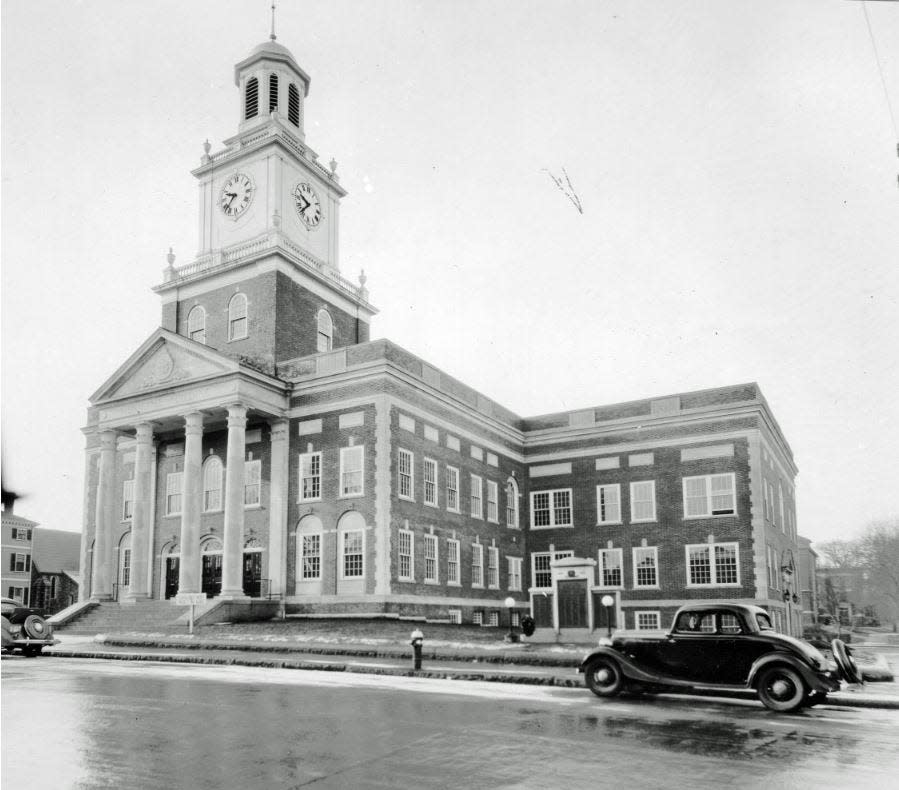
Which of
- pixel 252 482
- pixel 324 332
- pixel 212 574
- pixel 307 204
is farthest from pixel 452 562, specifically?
pixel 307 204

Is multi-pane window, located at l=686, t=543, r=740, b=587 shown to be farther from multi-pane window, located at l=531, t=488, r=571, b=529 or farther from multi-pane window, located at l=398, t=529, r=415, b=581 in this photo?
multi-pane window, located at l=398, t=529, r=415, b=581

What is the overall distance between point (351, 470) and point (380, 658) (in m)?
15.1

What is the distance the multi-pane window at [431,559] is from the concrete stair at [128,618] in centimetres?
1014

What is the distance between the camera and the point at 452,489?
137 ft

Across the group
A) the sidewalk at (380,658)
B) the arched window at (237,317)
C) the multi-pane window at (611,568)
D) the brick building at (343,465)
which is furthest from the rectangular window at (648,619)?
the arched window at (237,317)

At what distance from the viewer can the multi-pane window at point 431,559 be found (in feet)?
126

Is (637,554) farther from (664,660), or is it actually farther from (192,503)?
(664,660)

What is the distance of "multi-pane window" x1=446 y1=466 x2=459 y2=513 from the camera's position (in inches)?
1629

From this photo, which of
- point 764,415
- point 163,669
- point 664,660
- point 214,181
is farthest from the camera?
point 214,181

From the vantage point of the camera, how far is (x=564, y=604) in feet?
131

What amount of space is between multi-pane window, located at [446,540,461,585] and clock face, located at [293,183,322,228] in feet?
60.5

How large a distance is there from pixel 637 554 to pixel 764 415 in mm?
9359

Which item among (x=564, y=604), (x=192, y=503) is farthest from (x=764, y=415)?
(x=192, y=503)

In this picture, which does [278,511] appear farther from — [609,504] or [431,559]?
[609,504]
